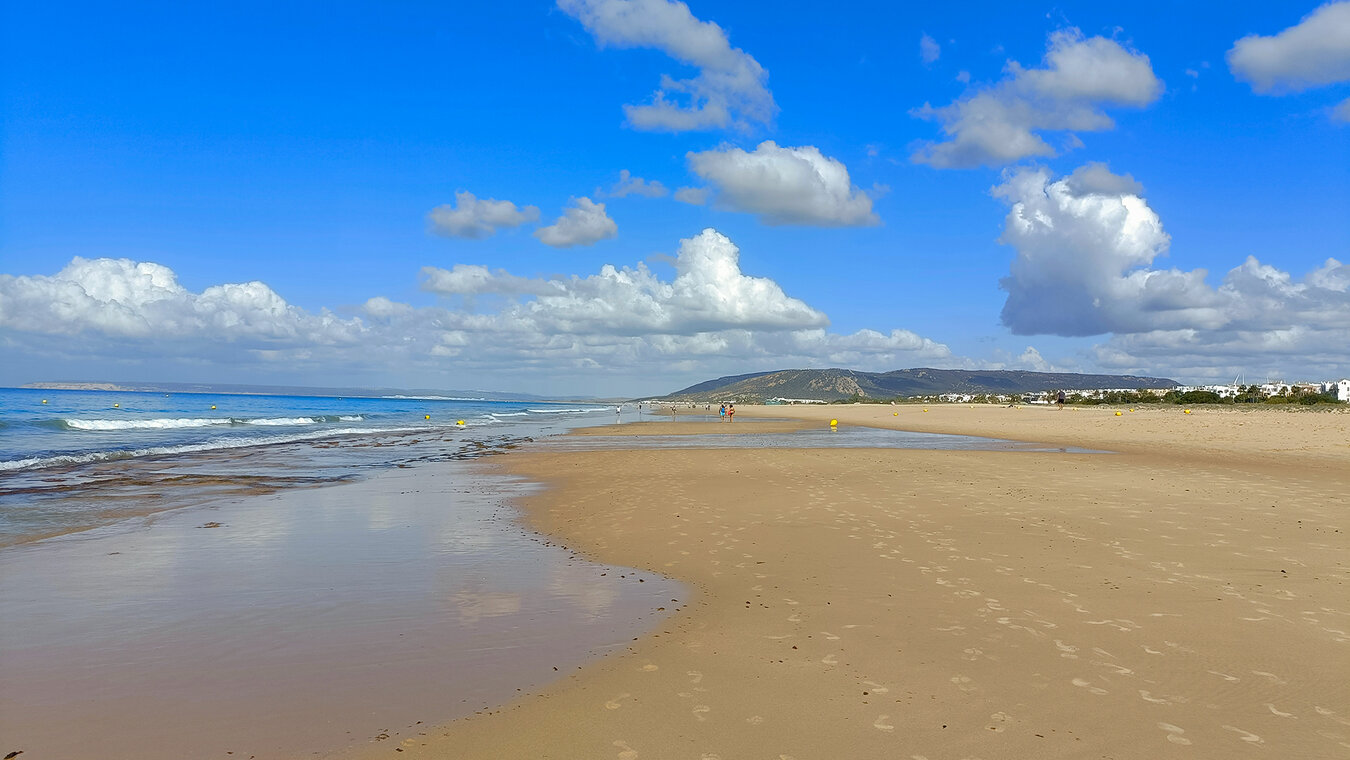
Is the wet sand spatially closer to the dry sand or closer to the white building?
the dry sand

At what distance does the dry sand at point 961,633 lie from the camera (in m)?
5.06

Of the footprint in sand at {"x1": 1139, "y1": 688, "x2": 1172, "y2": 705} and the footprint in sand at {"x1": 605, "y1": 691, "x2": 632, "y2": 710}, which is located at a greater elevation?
→ the footprint in sand at {"x1": 1139, "y1": 688, "x2": 1172, "y2": 705}

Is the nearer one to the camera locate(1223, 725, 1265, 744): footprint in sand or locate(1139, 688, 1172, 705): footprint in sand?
locate(1223, 725, 1265, 744): footprint in sand

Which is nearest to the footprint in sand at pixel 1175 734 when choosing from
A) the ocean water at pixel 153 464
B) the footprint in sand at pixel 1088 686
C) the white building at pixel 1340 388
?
the footprint in sand at pixel 1088 686

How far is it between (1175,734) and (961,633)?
2257 mm

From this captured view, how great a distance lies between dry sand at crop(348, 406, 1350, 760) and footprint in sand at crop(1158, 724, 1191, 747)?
2 centimetres

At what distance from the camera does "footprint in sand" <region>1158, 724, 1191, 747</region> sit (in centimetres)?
498

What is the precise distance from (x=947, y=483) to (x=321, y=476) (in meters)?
18.3

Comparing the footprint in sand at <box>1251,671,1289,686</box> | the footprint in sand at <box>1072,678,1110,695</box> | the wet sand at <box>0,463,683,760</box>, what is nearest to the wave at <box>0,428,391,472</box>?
the wet sand at <box>0,463,683,760</box>

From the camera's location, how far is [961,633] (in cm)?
723

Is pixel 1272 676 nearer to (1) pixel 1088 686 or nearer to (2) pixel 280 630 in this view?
(1) pixel 1088 686

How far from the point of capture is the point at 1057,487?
59.7ft

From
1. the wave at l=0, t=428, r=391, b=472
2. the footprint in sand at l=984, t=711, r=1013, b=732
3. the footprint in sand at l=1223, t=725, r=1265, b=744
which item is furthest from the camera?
the wave at l=0, t=428, r=391, b=472

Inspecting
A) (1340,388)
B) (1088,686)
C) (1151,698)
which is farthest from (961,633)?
(1340,388)
